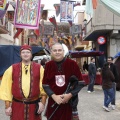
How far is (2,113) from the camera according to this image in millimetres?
7941

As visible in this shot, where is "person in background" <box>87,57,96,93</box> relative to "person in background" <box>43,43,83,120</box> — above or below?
below

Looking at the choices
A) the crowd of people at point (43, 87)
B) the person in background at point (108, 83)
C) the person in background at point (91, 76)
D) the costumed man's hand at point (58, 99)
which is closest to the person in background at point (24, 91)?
the crowd of people at point (43, 87)

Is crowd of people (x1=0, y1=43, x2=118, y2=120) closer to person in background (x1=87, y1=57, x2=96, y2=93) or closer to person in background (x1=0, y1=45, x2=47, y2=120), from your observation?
person in background (x1=0, y1=45, x2=47, y2=120)

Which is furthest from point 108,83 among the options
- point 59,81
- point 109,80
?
point 59,81

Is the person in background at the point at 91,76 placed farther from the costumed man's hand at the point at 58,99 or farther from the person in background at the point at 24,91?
the costumed man's hand at the point at 58,99

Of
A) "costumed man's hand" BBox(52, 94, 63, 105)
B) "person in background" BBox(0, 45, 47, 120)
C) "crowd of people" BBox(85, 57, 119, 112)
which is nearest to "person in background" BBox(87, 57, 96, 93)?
"crowd of people" BBox(85, 57, 119, 112)

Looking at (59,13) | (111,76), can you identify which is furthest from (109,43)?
(111,76)

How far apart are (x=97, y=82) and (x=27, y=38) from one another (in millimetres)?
26394

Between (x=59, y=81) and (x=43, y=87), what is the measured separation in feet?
0.79

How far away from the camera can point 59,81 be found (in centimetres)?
385

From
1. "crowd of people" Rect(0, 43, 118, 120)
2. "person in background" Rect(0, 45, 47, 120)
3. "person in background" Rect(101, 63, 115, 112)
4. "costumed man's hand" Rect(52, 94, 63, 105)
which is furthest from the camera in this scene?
"person in background" Rect(101, 63, 115, 112)

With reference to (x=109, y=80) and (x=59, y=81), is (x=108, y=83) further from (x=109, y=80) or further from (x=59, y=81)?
(x=59, y=81)

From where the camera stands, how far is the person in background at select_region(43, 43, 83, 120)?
12.6 feet

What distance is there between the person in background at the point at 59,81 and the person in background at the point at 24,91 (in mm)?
191
